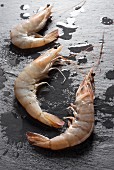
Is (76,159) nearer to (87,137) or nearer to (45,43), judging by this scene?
(87,137)

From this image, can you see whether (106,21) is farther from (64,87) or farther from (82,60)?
(64,87)

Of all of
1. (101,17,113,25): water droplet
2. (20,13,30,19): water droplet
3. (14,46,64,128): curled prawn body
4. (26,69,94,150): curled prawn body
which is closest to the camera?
(26,69,94,150): curled prawn body

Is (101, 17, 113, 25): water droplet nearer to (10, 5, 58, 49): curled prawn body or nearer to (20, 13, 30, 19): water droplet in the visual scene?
(10, 5, 58, 49): curled prawn body

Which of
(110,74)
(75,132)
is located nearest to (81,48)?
(110,74)

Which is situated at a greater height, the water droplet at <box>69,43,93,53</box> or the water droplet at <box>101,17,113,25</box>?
the water droplet at <box>101,17,113,25</box>

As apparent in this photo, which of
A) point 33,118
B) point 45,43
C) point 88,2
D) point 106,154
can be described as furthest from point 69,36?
point 106,154

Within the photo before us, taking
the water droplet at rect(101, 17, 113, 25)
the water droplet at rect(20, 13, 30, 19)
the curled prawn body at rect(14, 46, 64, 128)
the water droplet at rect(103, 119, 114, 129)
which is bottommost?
the water droplet at rect(103, 119, 114, 129)

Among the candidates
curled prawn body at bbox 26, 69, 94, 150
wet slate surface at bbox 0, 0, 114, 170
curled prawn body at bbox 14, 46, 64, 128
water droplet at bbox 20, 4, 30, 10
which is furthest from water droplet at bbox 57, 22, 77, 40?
curled prawn body at bbox 26, 69, 94, 150

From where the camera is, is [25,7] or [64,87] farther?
[25,7]
